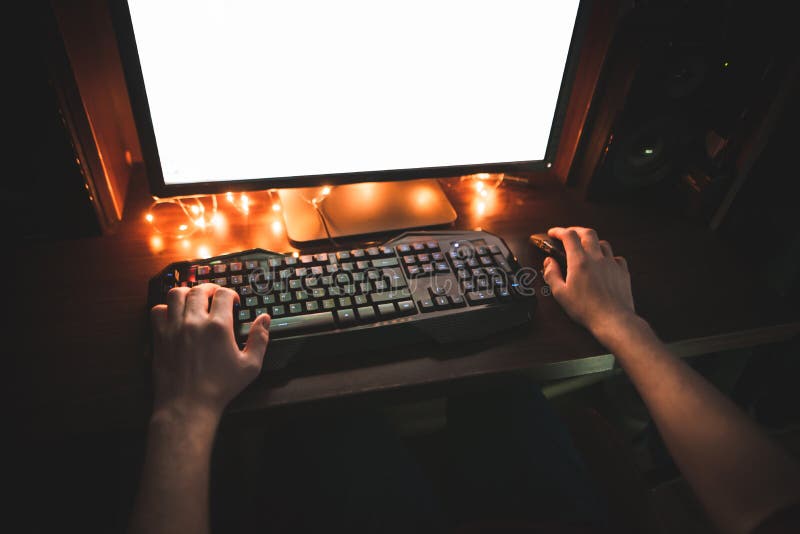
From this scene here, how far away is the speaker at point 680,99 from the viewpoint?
74cm

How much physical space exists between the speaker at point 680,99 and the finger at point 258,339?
0.65m

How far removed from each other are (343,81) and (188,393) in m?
0.45

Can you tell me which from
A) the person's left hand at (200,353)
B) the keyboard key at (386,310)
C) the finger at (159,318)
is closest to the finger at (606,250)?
the keyboard key at (386,310)

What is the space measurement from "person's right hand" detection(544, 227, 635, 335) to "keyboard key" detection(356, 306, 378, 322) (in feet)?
0.89

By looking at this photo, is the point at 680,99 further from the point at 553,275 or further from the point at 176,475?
the point at 176,475

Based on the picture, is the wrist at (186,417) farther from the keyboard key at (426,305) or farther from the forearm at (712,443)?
the forearm at (712,443)

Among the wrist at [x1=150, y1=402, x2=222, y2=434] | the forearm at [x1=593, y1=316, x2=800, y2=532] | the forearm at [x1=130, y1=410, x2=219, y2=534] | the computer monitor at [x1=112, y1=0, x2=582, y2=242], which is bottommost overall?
the forearm at [x1=593, y1=316, x2=800, y2=532]

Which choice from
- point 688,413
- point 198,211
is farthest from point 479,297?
point 198,211

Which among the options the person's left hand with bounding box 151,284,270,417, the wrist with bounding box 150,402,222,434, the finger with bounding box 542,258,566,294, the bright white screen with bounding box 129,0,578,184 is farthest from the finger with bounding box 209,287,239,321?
the finger with bounding box 542,258,566,294

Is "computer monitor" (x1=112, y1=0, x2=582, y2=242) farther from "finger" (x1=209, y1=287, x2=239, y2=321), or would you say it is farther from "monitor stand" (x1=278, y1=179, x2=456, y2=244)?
"finger" (x1=209, y1=287, x2=239, y2=321)

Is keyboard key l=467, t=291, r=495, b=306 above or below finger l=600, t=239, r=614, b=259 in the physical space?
below

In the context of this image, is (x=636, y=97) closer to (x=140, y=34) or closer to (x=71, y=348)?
(x=140, y=34)

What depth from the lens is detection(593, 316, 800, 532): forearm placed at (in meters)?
0.46

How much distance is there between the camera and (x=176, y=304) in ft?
1.92
